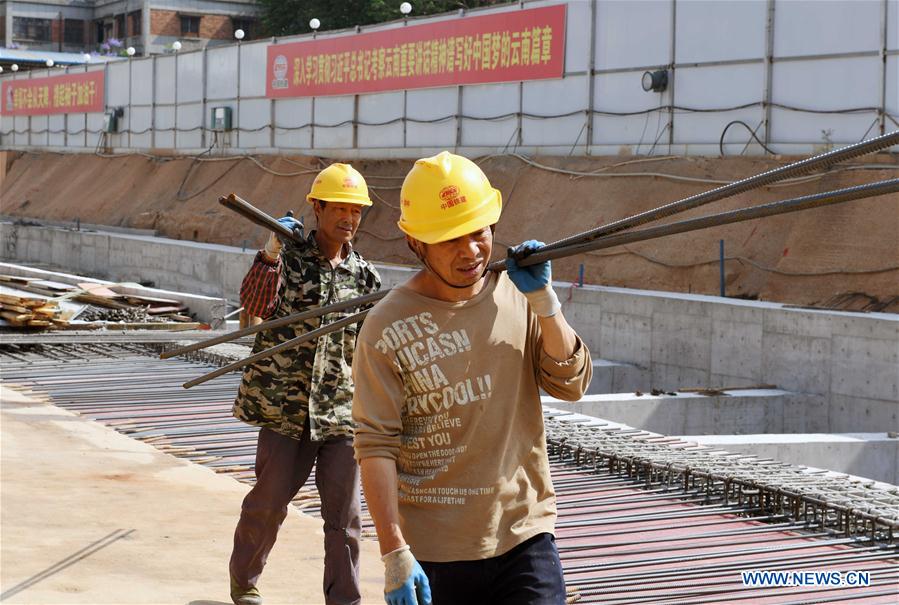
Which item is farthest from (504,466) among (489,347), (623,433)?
(623,433)

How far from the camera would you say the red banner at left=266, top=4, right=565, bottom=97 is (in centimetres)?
2225

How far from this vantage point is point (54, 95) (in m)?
43.9

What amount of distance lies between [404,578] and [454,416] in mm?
454

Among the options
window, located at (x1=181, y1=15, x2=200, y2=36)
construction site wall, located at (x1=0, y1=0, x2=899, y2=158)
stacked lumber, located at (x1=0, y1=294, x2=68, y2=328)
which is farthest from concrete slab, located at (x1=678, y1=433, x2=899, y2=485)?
window, located at (x1=181, y1=15, x2=200, y2=36)

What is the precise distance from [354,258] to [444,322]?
7.62 feet

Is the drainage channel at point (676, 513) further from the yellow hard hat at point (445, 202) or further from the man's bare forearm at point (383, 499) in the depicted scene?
the yellow hard hat at point (445, 202)

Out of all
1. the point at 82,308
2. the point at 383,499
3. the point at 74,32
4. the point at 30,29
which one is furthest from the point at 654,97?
the point at 74,32

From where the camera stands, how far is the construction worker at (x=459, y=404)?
132 inches

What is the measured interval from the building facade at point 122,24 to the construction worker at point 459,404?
57173 mm

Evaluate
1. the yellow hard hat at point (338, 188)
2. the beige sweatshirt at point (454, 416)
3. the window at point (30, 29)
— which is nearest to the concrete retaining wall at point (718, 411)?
the yellow hard hat at point (338, 188)

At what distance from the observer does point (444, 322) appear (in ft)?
11.1

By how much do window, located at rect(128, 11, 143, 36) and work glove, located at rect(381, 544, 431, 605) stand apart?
62.0 m

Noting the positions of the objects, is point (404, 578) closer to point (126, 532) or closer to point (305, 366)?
point (305, 366)

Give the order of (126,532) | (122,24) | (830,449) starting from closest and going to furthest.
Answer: (126,532)
(830,449)
(122,24)
